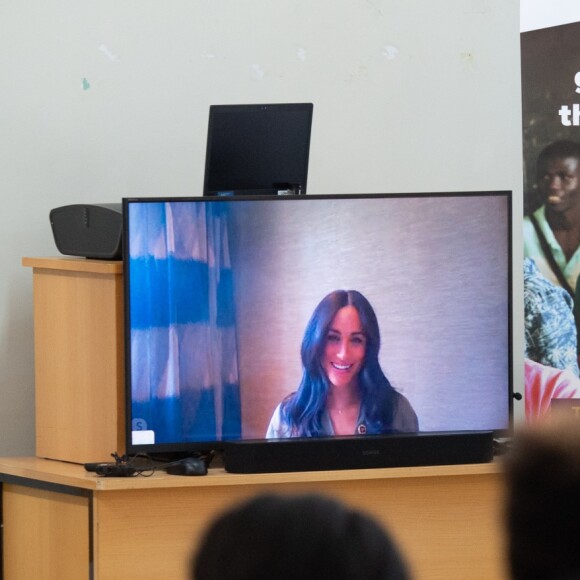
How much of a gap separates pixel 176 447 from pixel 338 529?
2.29 m

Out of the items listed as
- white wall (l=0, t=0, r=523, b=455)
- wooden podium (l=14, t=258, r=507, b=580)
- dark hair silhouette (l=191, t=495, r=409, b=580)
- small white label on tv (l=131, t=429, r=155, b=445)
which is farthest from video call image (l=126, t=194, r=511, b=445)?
dark hair silhouette (l=191, t=495, r=409, b=580)

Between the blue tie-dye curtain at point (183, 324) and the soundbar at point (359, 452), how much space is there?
0.37 feet

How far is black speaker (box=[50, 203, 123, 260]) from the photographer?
2.93 metres

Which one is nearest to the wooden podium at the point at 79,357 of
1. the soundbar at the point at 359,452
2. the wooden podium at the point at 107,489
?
the wooden podium at the point at 107,489

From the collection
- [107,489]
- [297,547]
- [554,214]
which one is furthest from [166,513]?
[297,547]

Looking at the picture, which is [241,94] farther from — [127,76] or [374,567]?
[374,567]

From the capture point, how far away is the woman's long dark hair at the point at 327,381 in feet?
9.65

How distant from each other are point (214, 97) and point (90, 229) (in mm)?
758

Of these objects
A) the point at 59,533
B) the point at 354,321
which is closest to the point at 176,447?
the point at 59,533

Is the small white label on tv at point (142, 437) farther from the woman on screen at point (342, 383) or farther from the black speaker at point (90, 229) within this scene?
the black speaker at point (90, 229)

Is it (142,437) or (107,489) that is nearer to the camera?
(107,489)

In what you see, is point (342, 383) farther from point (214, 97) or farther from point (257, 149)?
point (214, 97)

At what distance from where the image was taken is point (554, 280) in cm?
370

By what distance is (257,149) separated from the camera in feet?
10.1
